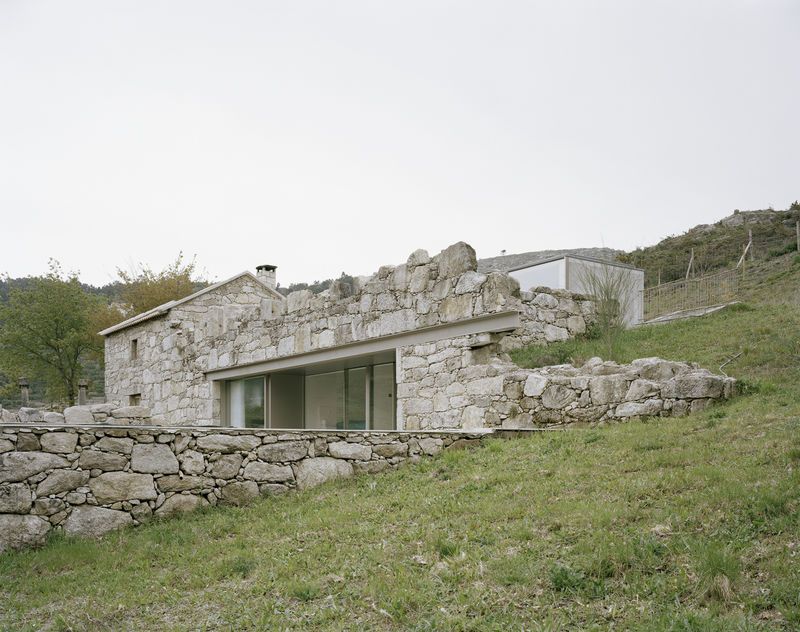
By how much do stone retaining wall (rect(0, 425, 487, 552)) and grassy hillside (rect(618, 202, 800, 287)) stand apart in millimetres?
22349

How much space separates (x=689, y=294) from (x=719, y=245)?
13.9 m

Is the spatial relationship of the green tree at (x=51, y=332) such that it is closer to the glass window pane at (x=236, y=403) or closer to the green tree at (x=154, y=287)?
the green tree at (x=154, y=287)

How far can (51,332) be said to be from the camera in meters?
33.9

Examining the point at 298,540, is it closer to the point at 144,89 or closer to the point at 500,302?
the point at 500,302

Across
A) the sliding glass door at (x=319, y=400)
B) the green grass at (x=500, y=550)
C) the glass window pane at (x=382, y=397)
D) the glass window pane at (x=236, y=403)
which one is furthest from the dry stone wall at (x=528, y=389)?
the glass window pane at (x=236, y=403)

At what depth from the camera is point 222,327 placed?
18625 mm

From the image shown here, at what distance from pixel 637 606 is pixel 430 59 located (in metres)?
10.3

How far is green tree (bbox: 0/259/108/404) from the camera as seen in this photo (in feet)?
110

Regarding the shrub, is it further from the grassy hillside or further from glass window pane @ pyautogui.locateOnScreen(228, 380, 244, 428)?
the grassy hillside

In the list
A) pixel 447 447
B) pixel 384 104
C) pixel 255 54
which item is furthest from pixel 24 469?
pixel 384 104

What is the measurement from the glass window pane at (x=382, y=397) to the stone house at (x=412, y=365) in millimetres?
29

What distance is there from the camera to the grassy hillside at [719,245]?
29.2 metres

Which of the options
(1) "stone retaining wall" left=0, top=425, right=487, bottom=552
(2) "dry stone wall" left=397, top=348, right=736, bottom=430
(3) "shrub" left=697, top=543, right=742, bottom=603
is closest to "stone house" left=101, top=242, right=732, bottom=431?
(2) "dry stone wall" left=397, top=348, right=736, bottom=430

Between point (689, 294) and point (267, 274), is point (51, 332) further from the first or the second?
point (689, 294)
